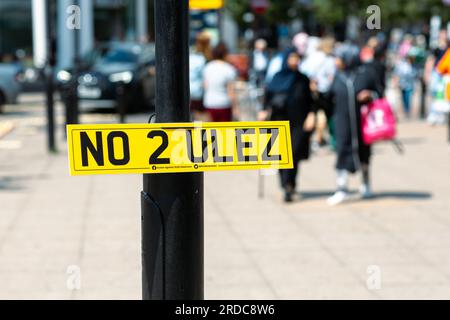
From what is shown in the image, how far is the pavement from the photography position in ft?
22.5

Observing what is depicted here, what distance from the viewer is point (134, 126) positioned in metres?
3.64

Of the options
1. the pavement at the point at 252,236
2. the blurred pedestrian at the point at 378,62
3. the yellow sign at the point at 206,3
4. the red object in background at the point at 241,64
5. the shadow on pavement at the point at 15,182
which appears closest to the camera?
the pavement at the point at 252,236

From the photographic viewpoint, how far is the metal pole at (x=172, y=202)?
3807 millimetres

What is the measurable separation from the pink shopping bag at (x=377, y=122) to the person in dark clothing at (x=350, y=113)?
7 centimetres

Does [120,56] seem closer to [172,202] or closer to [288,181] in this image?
[288,181]

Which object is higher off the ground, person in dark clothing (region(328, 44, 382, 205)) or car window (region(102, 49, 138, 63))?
car window (region(102, 49, 138, 63))

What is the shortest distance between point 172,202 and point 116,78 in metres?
18.3

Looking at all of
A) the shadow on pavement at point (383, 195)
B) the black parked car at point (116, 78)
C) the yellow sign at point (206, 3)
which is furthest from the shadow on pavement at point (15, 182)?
the yellow sign at point (206, 3)

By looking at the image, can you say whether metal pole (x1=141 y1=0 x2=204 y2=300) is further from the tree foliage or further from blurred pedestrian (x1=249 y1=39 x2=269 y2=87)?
the tree foliage

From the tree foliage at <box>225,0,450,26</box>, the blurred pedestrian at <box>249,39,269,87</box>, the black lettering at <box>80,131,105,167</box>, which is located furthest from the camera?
the tree foliage at <box>225,0,450,26</box>

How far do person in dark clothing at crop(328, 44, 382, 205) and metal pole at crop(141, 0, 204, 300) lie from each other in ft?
21.2

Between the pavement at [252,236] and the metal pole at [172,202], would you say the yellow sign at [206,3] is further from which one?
the metal pole at [172,202]

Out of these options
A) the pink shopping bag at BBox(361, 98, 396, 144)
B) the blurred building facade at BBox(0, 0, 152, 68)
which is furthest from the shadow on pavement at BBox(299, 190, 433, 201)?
the blurred building facade at BBox(0, 0, 152, 68)

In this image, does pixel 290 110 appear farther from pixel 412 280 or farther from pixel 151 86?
pixel 151 86
